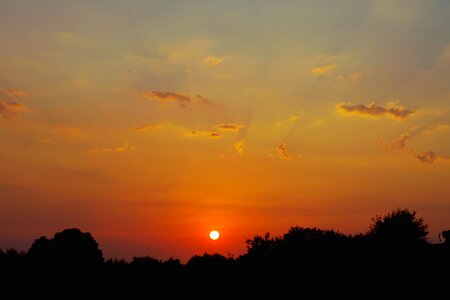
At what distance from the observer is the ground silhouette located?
1980 inches

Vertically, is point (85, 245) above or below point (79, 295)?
above

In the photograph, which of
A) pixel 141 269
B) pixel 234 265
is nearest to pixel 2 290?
pixel 141 269

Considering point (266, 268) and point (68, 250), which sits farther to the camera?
point (68, 250)

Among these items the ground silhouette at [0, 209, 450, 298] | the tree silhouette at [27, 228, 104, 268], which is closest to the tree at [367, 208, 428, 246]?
the ground silhouette at [0, 209, 450, 298]

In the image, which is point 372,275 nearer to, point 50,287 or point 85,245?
point 50,287

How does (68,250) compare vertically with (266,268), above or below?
above

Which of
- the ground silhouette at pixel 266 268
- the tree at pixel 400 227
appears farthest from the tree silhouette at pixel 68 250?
the tree at pixel 400 227

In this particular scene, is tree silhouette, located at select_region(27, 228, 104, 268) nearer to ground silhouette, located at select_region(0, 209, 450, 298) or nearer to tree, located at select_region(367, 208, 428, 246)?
ground silhouette, located at select_region(0, 209, 450, 298)

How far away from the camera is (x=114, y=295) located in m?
58.4

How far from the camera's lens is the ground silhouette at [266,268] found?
50.3 metres

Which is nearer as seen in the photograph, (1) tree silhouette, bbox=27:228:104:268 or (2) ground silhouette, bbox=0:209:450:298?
(2) ground silhouette, bbox=0:209:450:298

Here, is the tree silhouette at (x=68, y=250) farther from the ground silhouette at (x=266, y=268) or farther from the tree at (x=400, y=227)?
the tree at (x=400, y=227)

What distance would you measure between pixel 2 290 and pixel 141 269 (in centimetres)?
2007

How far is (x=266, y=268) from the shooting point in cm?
5997
